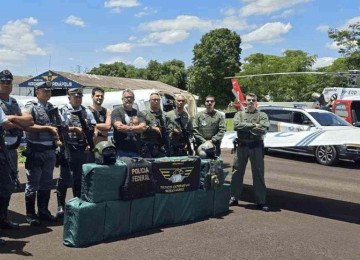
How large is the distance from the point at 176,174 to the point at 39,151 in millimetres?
1877

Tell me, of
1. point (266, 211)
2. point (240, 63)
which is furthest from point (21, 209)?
point (240, 63)

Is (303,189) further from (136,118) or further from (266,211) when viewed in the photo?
(136,118)

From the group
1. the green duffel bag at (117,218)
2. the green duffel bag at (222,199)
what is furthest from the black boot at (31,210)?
the green duffel bag at (222,199)

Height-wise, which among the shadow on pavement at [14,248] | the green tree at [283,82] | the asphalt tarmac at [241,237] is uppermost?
the green tree at [283,82]

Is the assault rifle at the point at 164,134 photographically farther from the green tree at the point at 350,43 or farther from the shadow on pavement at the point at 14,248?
the green tree at the point at 350,43

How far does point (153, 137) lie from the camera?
7.11m

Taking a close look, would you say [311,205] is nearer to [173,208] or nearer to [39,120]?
[173,208]

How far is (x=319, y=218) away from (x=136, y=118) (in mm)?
3207

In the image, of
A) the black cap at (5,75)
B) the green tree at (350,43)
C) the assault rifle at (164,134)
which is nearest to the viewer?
the black cap at (5,75)

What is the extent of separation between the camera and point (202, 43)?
65.7m

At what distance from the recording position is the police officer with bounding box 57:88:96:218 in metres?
6.32

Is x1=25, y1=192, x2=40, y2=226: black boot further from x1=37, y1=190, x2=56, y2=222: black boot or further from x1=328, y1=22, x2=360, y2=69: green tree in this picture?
x1=328, y1=22, x2=360, y2=69: green tree

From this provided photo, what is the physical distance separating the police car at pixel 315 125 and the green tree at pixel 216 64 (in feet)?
144

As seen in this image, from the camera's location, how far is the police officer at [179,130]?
7.63 metres
